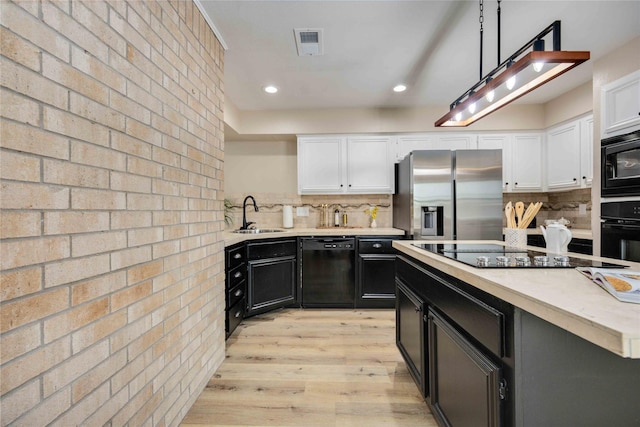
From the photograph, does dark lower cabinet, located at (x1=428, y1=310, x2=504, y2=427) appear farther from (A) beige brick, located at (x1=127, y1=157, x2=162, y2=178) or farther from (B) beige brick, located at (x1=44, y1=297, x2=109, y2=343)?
(A) beige brick, located at (x1=127, y1=157, x2=162, y2=178)

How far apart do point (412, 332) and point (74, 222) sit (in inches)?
69.0

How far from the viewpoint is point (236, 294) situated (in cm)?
267

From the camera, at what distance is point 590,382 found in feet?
2.88

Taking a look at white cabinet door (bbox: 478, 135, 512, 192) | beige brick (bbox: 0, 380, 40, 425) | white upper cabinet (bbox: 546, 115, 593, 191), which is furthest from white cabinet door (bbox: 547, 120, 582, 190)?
beige brick (bbox: 0, 380, 40, 425)

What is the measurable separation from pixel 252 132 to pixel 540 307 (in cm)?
368

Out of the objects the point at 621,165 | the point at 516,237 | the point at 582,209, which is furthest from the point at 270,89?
the point at 582,209

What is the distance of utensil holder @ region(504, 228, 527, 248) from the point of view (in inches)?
66.2

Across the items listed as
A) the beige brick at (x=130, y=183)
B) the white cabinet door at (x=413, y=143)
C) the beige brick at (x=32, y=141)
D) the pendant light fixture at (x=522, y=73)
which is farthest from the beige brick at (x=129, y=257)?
the white cabinet door at (x=413, y=143)

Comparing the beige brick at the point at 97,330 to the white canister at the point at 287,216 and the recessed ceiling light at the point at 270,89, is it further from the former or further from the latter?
the white canister at the point at 287,216

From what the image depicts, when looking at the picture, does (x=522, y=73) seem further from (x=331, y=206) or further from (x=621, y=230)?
(x=331, y=206)

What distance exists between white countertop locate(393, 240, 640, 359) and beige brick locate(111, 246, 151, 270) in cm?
132

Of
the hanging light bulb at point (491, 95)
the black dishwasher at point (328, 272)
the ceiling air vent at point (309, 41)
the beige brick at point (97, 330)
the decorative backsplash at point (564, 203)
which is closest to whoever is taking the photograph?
the beige brick at point (97, 330)

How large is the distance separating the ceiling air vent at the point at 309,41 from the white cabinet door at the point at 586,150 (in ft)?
9.93

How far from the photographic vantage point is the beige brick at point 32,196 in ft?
2.43
